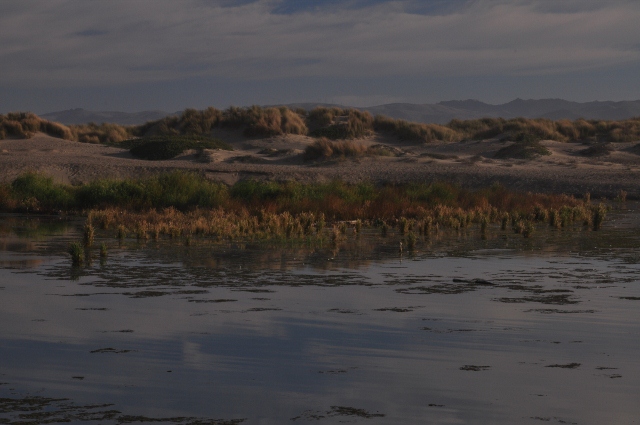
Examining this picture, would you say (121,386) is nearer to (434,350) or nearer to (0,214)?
(434,350)

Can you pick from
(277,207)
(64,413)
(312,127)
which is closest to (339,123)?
(312,127)

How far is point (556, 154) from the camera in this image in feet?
136

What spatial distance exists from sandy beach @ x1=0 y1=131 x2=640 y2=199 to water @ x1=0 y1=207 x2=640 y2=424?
1788 cm

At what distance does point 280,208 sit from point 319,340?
48.9 ft

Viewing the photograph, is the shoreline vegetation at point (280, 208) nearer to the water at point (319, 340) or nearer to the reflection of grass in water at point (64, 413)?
the water at point (319, 340)

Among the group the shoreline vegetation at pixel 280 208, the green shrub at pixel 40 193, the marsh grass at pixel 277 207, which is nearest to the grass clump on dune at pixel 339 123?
the shoreline vegetation at pixel 280 208

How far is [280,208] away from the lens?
76.2 ft

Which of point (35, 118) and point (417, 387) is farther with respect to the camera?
point (35, 118)

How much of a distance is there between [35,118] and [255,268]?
3941 cm

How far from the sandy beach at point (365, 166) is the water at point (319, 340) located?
17879 millimetres

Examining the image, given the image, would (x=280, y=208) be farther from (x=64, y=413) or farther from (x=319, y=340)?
(x=64, y=413)

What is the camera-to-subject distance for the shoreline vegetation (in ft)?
64.5

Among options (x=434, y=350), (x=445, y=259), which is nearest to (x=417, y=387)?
(x=434, y=350)

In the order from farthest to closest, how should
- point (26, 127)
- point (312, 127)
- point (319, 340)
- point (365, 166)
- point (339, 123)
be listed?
point (312, 127)
point (339, 123)
point (26, 127)
point (365, 166)
point (319, 340)
